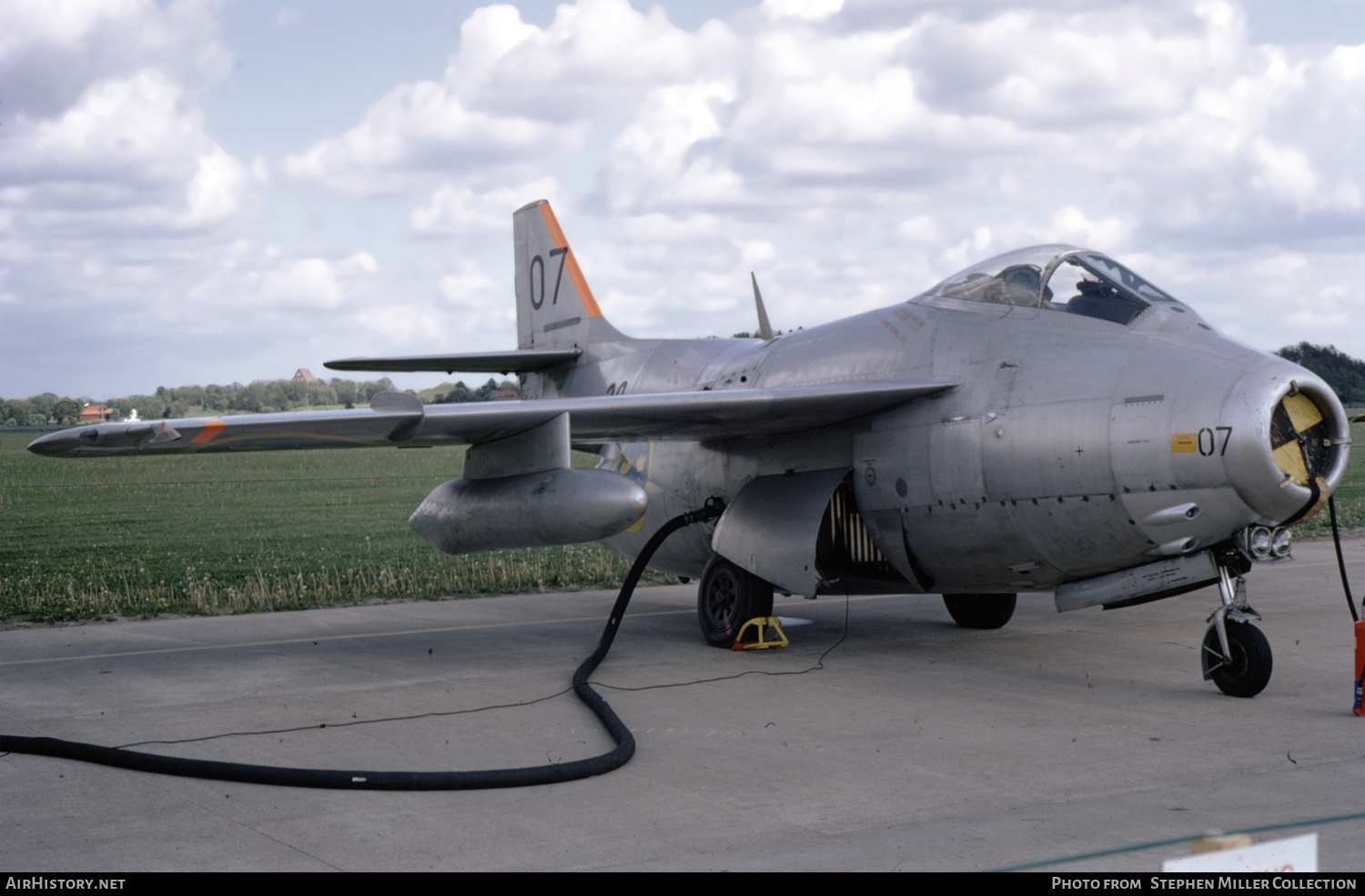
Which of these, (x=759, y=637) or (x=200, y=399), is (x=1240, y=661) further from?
(x=200, y=399)

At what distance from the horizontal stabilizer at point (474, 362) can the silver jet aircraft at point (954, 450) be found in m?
2.63

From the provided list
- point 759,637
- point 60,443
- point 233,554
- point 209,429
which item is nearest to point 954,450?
point 759,637

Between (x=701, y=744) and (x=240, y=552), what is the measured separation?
1658 centimetres

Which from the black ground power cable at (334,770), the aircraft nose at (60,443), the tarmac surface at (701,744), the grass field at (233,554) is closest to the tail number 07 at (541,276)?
the grass field at (233,554)

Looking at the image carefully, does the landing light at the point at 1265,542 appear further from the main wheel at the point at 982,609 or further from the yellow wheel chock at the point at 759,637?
Result: the yellow wheel chock at the point at 759,637

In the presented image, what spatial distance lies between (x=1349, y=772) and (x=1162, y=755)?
3.06ft

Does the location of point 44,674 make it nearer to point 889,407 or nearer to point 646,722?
point 646,722

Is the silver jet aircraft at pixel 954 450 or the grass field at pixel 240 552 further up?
the silver jet aircraft at pixel 954 450

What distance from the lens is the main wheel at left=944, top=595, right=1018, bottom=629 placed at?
12180mm

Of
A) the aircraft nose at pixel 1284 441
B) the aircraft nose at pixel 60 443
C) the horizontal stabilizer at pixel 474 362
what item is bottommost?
the aircraft nose at pixel 1284 441

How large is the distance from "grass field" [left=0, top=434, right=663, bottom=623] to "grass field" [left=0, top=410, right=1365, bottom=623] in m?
0.04

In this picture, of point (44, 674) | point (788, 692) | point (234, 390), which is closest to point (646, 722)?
point (788, 692)

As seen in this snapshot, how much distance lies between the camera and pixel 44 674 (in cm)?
1009

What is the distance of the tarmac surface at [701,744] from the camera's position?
5.22 metres
